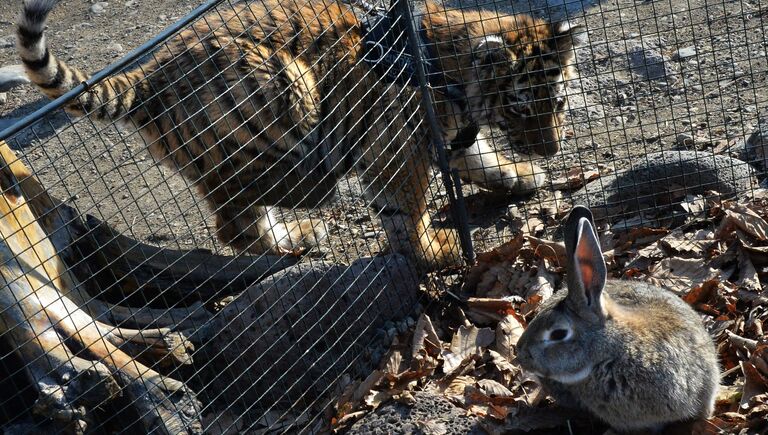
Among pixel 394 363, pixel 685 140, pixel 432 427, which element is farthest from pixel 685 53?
pixel 432 427

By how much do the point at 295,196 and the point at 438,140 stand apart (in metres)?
1.41

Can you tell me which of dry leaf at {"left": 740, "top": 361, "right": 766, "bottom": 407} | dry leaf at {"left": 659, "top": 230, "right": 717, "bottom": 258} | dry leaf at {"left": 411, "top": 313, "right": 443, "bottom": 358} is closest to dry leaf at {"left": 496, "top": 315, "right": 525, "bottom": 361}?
dry leaf at {"left": 411, "top": 313, "right": 443, "bottom": 358}

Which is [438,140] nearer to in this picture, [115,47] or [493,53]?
[493,53]

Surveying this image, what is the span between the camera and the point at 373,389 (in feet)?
15.7

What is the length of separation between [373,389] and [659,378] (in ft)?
5.12

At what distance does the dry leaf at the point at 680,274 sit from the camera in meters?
5.06

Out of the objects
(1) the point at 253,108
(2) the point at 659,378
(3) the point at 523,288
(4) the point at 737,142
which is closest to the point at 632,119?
(4) the point at 737,142

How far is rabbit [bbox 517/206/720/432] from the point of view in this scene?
3.80 metres

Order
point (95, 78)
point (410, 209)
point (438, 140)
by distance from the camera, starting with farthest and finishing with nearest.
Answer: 1. point (410, 209)
2. point (438, 140)
3. point (95, 78)

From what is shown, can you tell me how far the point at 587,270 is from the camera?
380cm

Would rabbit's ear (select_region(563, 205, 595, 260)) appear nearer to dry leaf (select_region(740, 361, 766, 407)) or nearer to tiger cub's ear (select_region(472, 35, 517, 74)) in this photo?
dry leaf (select_region(740, 361, 766, 407))

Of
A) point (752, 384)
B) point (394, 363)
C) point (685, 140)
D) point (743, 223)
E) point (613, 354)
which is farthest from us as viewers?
point (685, 140)

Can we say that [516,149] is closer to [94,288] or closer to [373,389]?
[373,389]

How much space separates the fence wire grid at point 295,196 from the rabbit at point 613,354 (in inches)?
53.3
